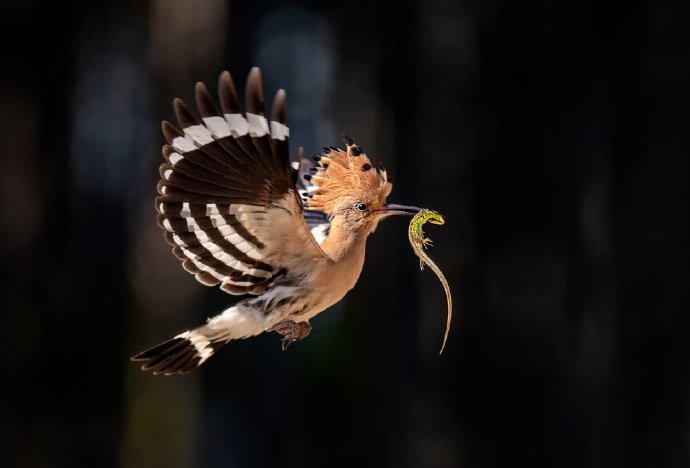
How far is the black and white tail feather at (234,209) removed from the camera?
26.9 inches

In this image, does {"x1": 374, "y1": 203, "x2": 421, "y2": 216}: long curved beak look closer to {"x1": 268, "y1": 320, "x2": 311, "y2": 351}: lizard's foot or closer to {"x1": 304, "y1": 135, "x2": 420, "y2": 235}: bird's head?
{"x1": 304, "y1": 135, "x2": 420, "y2": 235}: bird's head

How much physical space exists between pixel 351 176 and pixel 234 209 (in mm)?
99

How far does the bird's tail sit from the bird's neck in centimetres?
8

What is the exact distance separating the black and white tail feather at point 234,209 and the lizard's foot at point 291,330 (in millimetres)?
25

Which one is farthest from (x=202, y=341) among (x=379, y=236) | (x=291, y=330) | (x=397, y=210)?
(x=379, y=236)

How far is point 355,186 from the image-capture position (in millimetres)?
686

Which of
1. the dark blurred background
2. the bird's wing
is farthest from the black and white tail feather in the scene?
the dark blurred background

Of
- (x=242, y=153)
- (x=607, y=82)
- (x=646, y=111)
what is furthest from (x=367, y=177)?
(x=607, y=82)

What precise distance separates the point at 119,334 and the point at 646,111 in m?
2.43

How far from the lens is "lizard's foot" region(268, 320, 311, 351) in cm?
67

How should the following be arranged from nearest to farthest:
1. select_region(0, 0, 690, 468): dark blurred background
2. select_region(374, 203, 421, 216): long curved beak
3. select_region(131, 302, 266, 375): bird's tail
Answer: select_region(374, 203, 421, 216): long curved beak → select_region(131, 302, 266, 375): bird's tail → select_region(0, 0, 690, 468): dark blurred background

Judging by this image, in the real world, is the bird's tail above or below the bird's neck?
below

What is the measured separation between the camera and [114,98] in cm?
416

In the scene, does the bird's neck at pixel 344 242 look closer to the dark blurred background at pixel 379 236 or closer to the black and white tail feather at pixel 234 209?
the black and white tail feather at pixel 234 209
